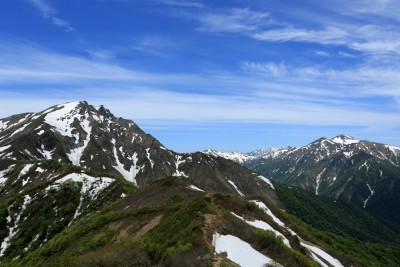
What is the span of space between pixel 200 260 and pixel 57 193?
86928 millimetres

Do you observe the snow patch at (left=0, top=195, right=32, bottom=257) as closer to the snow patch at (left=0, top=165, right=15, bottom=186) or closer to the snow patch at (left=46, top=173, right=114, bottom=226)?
the snow patch at (left=46, top=173, right=114, bottom=226)

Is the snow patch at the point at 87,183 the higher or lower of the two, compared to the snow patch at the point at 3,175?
higher

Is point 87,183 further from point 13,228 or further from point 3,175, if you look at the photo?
point 3,175

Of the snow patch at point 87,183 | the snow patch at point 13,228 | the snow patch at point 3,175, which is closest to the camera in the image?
the snow patch at point 13,228

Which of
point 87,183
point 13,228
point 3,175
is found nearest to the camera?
point 13,228

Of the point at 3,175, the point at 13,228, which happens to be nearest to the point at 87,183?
the point at 13,228

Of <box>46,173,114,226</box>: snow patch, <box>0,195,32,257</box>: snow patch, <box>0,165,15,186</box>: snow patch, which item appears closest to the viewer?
<box>0,195,32,257</box>: snow patch

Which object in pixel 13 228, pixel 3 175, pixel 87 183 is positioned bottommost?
pixel 13 228

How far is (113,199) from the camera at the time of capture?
9494cm

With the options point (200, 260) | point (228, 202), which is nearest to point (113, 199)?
point (228, 202)

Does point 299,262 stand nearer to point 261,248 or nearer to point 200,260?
point 261,248

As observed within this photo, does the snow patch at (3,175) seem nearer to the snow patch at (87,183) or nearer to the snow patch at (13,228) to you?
the snow patch at (87,183)

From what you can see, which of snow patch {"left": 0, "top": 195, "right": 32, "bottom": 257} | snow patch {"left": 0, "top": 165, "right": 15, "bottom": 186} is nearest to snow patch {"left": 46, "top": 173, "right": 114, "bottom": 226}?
snow patch {"left": 0, "top": 195, "right": 32, "bottom": 257}

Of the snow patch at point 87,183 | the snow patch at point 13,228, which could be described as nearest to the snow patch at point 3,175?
the snow patch at point 87,183
